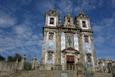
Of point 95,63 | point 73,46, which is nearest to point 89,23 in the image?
→ point 73,46

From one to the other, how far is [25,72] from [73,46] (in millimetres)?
15044

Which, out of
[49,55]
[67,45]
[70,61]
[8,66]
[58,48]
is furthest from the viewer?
[67,45]

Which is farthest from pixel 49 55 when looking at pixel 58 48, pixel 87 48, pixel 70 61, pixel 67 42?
pixel 87 48

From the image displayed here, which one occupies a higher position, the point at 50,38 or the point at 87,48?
the point at 50,38

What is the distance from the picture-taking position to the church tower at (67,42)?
28.8 m

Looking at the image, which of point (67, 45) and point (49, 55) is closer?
point (49, 55)

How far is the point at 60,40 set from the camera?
30.7 m

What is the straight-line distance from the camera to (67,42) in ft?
101

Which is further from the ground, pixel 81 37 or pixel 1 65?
pixel 81 37

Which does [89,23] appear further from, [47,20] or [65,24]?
[47,20]

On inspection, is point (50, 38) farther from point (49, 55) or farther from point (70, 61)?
point (70, 61)

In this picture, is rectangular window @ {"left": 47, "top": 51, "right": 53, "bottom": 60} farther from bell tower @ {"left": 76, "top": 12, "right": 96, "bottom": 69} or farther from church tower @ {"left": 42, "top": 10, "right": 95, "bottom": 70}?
bell tower @ {"left": 76, "top": 12, "right": 96, "bottom": 69}

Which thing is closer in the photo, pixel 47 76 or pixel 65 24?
pixel 47 76

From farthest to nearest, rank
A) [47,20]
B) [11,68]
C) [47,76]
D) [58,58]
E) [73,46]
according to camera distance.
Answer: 1. [47,20]
2. [73,46]
3. [58,58]
4. [11,68]
5. [47,76]
